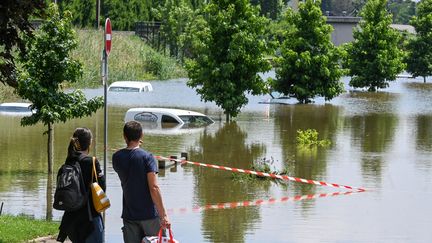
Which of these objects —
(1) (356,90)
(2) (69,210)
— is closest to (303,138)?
(2) (69,210)

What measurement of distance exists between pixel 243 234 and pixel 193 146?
1915cm

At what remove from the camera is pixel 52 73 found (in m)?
29.0

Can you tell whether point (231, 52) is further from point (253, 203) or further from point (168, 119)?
point (253, 203)

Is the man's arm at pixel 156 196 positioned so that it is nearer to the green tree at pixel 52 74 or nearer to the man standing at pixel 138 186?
the man standing at pixel 138 186

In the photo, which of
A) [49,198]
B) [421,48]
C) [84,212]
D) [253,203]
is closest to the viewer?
[84,212]

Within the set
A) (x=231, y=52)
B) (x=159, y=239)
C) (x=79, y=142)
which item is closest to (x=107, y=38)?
(x=79, y=142)

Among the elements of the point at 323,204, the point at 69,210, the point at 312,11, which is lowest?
the point at 323,204

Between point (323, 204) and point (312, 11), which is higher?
point (312, 11)

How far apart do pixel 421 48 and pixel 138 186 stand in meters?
91.2

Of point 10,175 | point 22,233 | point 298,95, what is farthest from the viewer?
point 298,95

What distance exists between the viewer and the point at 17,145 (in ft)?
125

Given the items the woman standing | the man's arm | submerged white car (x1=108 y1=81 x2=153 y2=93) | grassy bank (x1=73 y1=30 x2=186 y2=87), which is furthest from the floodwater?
grassy bank (x1=73 y1=30 x2=186 y2=87)

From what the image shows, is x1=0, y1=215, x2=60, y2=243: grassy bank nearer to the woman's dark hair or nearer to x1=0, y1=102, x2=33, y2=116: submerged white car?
the woman's dark hair

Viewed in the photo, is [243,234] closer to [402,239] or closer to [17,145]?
[402,239]
